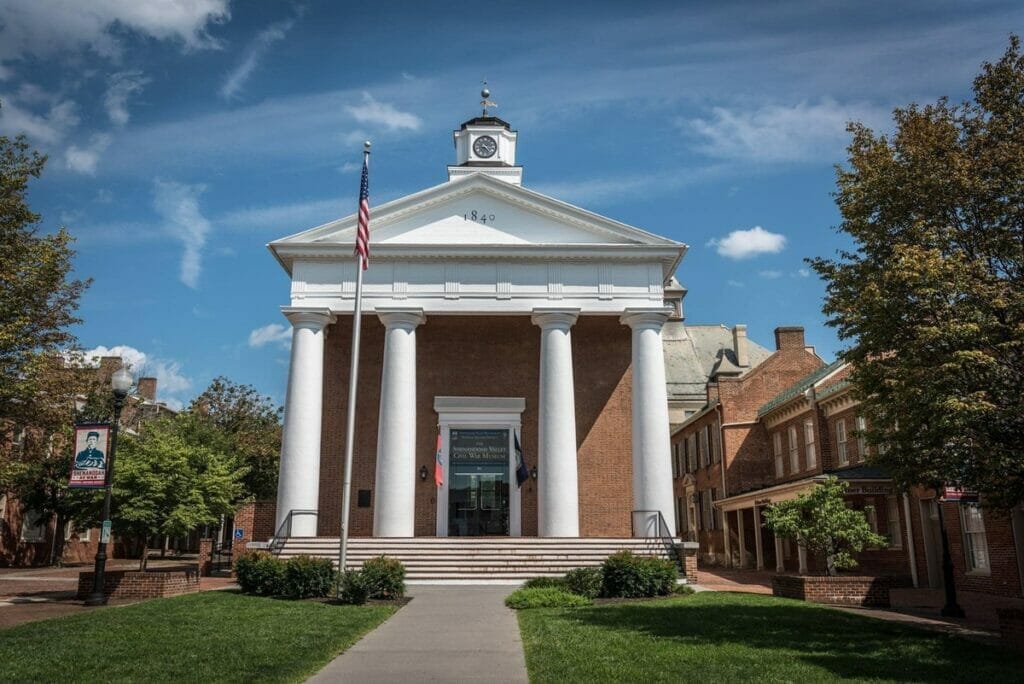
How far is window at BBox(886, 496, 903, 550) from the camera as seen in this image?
85.0ft

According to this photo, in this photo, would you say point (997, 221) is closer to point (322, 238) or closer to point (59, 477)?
point (322, 238)

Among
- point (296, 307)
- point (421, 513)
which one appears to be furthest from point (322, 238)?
point (421, 513)

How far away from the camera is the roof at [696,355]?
61.8 m

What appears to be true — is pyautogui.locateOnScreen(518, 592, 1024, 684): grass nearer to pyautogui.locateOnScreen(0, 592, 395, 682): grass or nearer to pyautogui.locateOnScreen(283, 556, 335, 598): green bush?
pyautogui.locateOnScreen(0, 592, 395, 682): grass

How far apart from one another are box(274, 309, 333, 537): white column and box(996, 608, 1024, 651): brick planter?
19446 millimetres

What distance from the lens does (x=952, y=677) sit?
9336 mm

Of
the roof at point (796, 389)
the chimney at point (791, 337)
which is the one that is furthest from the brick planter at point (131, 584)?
the chimney at point (791, 337)

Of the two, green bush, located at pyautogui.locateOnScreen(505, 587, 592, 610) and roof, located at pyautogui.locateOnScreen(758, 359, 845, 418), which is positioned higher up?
roof, located at pyautogui.locateOnScreen(758, 359, 845, 418)

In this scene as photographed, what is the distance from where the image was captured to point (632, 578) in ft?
61.5

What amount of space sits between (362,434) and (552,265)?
9.38 m

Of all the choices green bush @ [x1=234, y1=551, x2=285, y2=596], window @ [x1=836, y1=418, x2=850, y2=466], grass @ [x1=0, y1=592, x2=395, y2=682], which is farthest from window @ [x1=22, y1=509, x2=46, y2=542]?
window @ [x1=836, y1=418, x2=850, y2=466]

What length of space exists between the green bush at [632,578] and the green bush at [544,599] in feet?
4.10

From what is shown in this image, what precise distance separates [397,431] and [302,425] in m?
3.12

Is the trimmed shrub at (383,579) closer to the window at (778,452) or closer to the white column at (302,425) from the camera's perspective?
the white column at (302,425)
